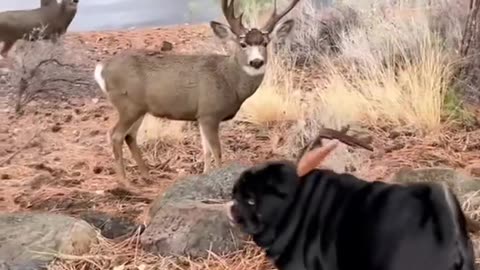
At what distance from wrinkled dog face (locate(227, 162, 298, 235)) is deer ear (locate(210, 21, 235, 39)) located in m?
3.04

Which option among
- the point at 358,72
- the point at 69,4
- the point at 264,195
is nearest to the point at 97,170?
the point at 69,4

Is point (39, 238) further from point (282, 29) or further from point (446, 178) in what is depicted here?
point (282, 29)

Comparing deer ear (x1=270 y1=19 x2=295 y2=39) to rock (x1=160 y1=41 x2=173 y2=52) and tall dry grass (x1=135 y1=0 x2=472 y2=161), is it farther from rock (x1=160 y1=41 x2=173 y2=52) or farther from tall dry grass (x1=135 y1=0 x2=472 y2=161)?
rock (x1=160 y1=41 x2=173 y2=52)

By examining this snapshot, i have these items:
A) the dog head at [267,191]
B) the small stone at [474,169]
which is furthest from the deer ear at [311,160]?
the small stone at [474,169]

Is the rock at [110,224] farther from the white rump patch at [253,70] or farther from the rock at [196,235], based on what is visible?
the white rump patch at [253,70]

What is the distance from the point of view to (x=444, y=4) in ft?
28.5

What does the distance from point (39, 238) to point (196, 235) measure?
71 cm

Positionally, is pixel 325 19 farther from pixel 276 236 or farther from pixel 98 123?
pixel 276 236

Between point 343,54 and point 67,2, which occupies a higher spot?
point 67,2

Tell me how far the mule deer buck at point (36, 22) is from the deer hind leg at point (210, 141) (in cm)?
217

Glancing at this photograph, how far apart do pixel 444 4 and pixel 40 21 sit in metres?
3.19

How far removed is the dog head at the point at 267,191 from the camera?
3598 millimetres

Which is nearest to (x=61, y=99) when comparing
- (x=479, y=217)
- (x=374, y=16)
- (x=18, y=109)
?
(x=18, y=109)

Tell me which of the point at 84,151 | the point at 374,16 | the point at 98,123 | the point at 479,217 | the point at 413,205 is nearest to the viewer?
the point at 413,205
